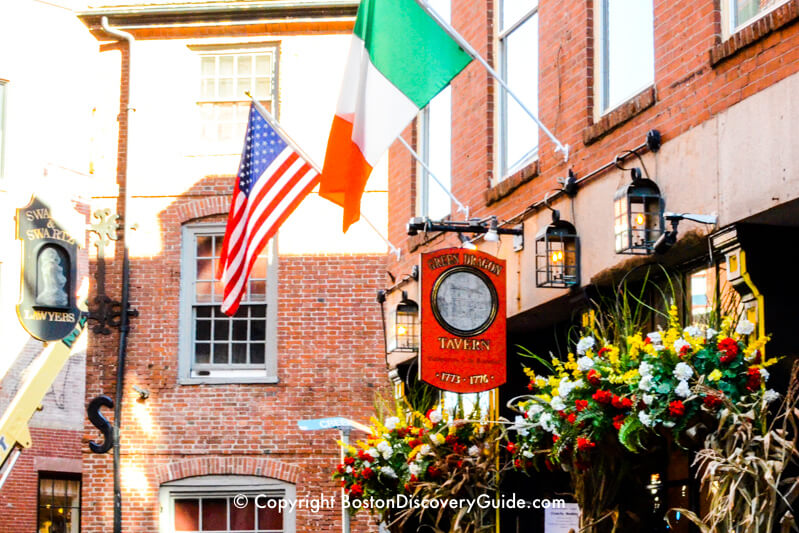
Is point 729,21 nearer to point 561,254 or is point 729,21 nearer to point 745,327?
point 745,327

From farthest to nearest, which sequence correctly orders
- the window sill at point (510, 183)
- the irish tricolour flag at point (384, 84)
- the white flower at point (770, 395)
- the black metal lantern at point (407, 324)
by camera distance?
the black metal lantern at point (407, 324), the window sill at point (510, 183), the irish tricolour flag at point (384, 84), the white flower at point (770, 395)

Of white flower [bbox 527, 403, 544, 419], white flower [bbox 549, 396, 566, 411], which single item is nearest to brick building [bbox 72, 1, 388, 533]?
white flower [bbox 527, 403, 544, 419]

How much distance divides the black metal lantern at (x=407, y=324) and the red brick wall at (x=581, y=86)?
2.75ft

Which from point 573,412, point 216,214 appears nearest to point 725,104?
point 573,412

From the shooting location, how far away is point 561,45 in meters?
10.0

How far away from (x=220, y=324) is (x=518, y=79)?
A: 7617 millimetres

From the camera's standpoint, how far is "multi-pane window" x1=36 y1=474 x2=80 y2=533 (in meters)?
23.4

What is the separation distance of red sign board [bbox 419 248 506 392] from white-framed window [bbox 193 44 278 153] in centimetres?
896

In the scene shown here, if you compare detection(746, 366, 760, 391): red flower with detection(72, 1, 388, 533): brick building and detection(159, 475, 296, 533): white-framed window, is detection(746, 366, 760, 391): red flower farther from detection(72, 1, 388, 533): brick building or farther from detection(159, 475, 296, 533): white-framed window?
detection(159, 475, 296, 533): white-framed window

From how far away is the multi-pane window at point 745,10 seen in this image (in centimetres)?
736

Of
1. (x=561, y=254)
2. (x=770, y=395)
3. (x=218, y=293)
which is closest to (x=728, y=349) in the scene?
(x=770, y=395)

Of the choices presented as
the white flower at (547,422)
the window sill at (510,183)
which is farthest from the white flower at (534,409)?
the window sill at (510,183)

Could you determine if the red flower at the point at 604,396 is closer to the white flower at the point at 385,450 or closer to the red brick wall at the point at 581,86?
the red brick wall at the point at 581,86

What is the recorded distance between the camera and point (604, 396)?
23.5 ft
